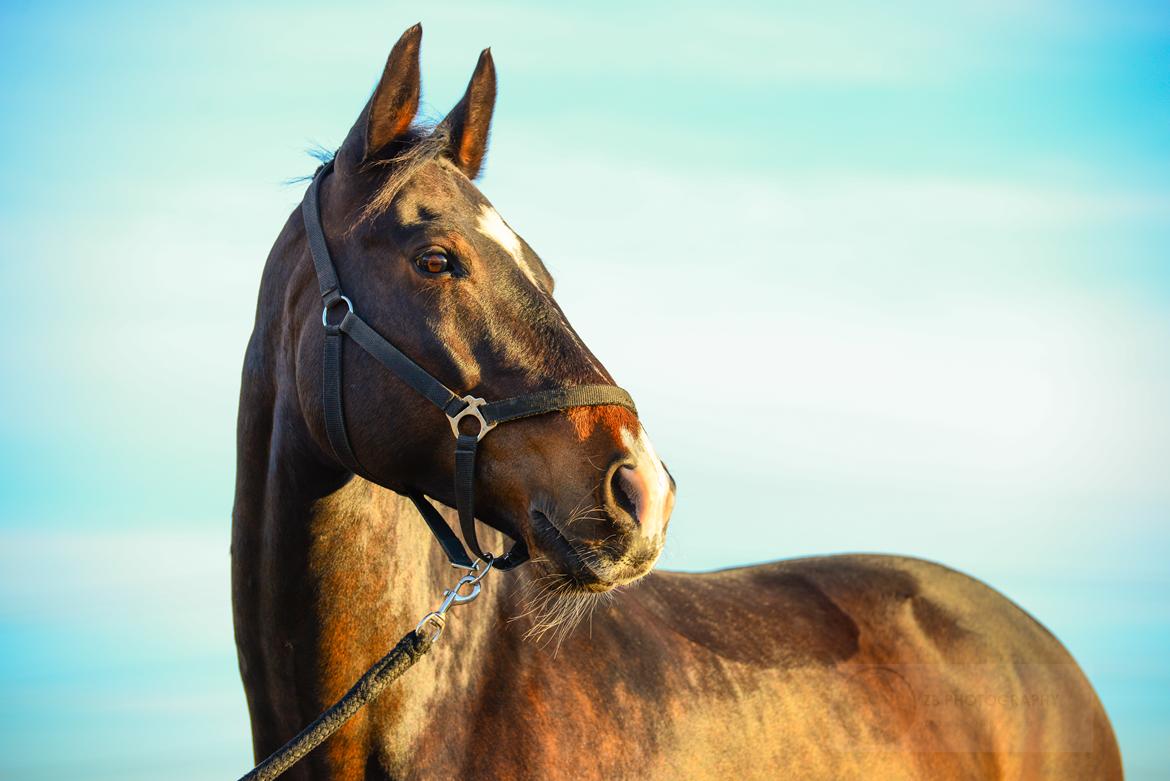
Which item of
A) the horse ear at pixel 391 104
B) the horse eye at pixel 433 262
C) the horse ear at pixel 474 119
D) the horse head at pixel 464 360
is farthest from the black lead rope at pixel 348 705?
the horse ear at pixel 474 119

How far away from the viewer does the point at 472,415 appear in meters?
3.32

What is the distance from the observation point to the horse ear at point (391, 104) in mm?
3695

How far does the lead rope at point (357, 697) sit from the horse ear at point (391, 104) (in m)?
1.55

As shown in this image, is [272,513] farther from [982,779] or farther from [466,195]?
[982,779]

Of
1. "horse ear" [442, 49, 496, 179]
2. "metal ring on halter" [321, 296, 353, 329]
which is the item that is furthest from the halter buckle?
"horse ear" [442, 49, 496, 179]

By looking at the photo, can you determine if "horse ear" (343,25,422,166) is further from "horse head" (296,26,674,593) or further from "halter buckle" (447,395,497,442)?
"halter buckle" (447,395,497,442)

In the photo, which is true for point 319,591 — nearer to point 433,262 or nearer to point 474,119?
point 433,262

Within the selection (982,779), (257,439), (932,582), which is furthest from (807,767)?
(257,439)

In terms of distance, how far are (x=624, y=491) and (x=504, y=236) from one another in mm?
1072

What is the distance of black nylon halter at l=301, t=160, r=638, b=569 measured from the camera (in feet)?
10.7

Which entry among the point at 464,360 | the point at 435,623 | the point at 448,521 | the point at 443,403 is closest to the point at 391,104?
the point at 464,360

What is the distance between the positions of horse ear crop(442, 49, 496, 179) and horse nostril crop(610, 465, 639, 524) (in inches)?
63.8

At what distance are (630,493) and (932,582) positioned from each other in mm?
3877

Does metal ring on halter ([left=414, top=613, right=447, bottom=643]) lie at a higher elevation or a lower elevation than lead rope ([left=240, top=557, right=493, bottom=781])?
higher
